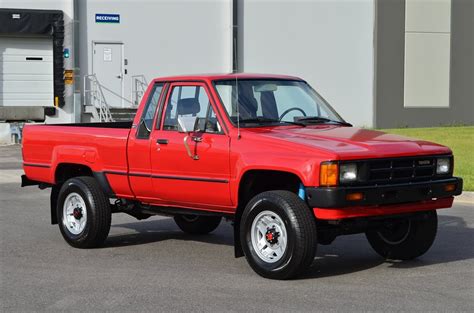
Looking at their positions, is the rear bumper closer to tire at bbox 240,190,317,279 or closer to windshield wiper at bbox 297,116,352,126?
tire at bbox 240,190,317,279

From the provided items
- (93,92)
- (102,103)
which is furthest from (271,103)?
(93,92)

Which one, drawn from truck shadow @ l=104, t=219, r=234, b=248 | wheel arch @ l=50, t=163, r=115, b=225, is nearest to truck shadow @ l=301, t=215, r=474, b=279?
truck shadow @ l=104, t=219, r=234, b=248

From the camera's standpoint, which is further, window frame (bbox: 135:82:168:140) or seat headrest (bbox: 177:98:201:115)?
window frame (bbox: 135:82:168:140)

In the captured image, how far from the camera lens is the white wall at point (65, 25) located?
101 ft

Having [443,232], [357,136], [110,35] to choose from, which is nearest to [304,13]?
[110,35]

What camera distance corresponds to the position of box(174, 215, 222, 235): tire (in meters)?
10.1

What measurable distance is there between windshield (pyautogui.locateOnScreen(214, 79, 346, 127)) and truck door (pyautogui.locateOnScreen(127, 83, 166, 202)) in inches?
33.7

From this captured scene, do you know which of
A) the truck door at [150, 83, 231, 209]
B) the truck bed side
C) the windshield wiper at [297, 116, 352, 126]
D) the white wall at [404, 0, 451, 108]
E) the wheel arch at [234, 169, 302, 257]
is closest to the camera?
the wheel arch at [234, 169, 302, 257]

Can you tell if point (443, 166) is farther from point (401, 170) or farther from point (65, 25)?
point (65, 25)

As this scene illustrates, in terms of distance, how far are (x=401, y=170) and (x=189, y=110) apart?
2358mm

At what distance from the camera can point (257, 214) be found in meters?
7.50

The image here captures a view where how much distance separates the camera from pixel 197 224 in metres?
10.2

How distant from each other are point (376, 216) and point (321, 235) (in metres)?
0.60

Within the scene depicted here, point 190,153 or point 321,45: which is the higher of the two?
point 321,45
